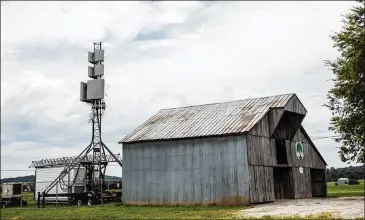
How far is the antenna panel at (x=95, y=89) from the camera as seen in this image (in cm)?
4866

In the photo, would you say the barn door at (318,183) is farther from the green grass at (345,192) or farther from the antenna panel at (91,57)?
the antenna panel at (91,57)

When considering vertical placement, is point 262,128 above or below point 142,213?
above

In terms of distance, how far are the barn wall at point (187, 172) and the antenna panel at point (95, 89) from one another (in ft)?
38.0

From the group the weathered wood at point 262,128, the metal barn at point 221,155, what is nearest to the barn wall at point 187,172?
the metal barn at point 221,155

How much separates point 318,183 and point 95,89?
78.5 ft

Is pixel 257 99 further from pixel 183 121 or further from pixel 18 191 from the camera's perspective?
pixel 18 191

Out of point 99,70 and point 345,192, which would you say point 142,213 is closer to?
point 99,70

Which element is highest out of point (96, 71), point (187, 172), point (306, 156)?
point (96, 71)

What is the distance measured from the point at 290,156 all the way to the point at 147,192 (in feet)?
39.9

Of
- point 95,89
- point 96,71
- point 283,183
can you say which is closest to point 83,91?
point 95,89

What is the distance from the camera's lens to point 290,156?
128 feet

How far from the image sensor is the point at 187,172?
3459 cm

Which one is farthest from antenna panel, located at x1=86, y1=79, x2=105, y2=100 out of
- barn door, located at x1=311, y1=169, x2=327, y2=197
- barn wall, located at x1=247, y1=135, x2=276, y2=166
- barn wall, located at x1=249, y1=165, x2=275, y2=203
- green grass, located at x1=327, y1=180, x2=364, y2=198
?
green grass, located at x1=327, y1=180, x2=364, y2=198

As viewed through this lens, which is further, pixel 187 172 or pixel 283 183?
pixel 283 183
